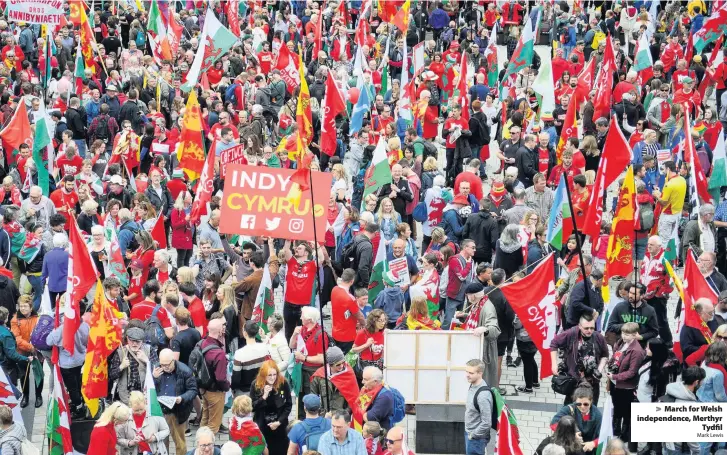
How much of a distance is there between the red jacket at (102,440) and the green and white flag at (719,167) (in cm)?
1054

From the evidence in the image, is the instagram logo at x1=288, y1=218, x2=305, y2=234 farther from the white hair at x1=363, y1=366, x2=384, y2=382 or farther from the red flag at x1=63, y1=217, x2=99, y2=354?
the white hair at x1=363, y1=366, x2=384, y2=382

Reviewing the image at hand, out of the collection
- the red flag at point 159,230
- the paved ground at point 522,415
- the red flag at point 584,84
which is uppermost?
the red flag at point 584,84

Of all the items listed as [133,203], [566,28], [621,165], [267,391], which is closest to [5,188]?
[133,203]

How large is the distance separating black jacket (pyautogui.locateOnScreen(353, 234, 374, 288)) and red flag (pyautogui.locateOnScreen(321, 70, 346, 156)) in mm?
5163

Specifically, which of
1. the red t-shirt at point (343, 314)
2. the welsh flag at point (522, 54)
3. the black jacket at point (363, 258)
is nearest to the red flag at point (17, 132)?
the black jacket at point (363, 258)

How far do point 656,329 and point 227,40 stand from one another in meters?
12.1

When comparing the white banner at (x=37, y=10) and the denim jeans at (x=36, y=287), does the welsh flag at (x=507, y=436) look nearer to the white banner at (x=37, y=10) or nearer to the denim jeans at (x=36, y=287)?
the denim jeans at (x=36, y=287)

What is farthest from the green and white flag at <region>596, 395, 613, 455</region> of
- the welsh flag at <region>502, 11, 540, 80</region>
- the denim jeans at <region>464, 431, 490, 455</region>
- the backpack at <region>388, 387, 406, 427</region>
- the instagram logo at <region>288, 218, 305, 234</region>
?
the welsh flag at <region>502, 11, 540, 80</region>

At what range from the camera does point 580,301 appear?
13.8 meters

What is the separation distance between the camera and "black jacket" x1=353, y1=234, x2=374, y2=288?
15.2m

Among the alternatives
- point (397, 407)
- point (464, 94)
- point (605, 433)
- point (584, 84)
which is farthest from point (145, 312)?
point (584, 84)

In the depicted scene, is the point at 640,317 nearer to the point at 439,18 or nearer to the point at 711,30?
the point at 711,30

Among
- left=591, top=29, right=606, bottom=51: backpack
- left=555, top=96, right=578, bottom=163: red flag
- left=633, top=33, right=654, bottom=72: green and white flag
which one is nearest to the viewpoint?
left=555, top=96, right=578, bottom=163: red flag

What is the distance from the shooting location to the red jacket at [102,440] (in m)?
10.9
